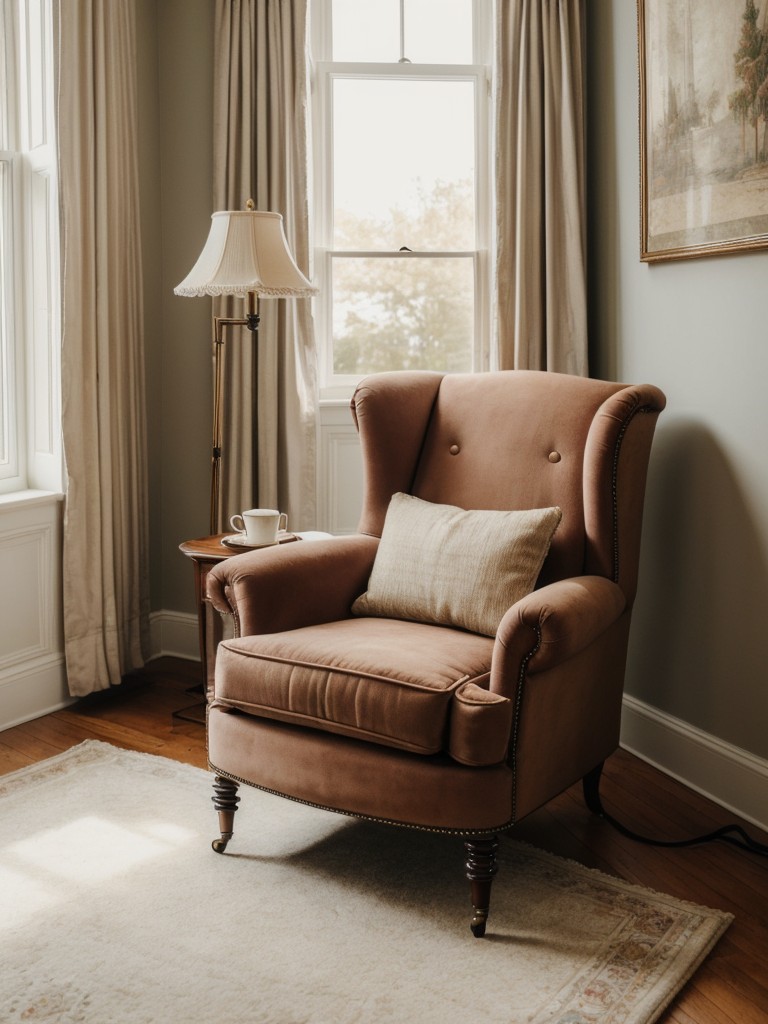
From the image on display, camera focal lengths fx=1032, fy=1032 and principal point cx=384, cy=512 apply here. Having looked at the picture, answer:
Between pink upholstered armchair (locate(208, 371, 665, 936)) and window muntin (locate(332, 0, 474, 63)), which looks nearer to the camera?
pink upholstered armchair (locate(208, 371, 665, 936))

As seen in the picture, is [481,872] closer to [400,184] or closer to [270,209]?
[270,209]

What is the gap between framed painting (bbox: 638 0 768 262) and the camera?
8.00ft

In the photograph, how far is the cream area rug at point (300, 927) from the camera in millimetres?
1796

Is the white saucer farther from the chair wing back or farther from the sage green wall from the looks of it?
the sage green wall

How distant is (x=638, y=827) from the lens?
2512 mm

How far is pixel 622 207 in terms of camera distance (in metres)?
3.10

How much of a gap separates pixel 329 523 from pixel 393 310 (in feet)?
2.54

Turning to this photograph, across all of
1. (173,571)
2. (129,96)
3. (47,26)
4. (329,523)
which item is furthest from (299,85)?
(173,571)

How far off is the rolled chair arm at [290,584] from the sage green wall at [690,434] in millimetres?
866

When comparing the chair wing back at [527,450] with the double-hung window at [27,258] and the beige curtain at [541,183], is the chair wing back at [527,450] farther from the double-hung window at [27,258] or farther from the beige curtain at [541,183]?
the double-hung window at [27,258]

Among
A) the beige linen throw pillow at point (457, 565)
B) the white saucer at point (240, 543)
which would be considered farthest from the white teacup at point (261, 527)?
the beige linen throw pillow at point (457, 565)


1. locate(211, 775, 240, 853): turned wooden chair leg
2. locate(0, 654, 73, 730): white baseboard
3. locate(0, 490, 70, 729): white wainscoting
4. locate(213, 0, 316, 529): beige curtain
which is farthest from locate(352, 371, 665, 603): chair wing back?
locate(0, 654, 73, 730): white baseboard

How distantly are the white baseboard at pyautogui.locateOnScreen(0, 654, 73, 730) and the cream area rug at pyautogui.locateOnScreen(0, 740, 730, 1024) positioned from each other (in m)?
0.62

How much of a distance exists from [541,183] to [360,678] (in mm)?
1935
